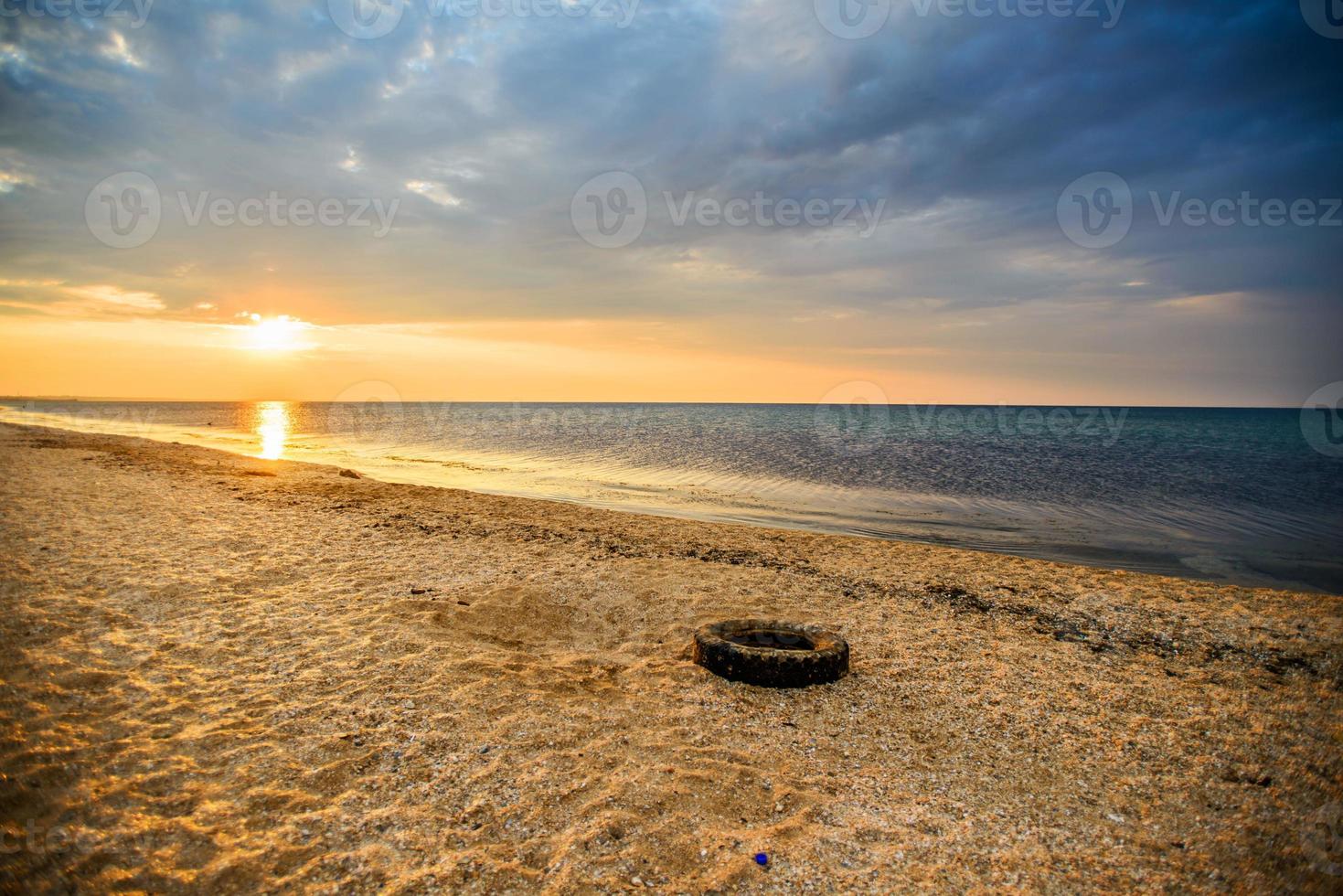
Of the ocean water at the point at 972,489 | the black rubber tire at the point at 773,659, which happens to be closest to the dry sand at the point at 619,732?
the black rubber tire at the point at 773,659

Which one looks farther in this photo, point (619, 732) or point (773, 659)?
point (773, 659)

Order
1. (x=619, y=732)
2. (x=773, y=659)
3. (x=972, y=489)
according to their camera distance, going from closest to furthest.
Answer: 1. (x=619, y=732)
2. (x=773, y=659)
3. (x=972, y=489)

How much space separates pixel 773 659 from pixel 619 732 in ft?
5.88

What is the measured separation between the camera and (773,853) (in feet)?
12.1

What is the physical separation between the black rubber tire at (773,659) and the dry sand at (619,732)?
6.7 inches

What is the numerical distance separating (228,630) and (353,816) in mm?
3946

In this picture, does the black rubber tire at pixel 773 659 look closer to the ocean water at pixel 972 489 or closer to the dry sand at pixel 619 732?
the dry sand at pixel 619 732

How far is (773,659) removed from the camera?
6.01m

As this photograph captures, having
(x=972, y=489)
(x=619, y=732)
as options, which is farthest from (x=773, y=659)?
(x=972, y=489)

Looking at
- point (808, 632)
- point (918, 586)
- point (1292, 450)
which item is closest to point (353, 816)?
point (808, 632)

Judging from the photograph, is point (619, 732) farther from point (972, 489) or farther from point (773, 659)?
point (972, 489)

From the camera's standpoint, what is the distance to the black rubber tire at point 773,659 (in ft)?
19.7

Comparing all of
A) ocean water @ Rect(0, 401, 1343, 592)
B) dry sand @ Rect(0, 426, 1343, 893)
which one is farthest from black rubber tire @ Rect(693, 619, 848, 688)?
ocean water @ Rect(0, 401, 1343, 592)

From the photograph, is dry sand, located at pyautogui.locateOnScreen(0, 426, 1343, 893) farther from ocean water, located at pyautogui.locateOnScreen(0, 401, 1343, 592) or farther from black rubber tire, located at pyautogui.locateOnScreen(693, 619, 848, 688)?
ocean water, located at pyautogui.locateOnScreen(0, 401, 1343, 592)
